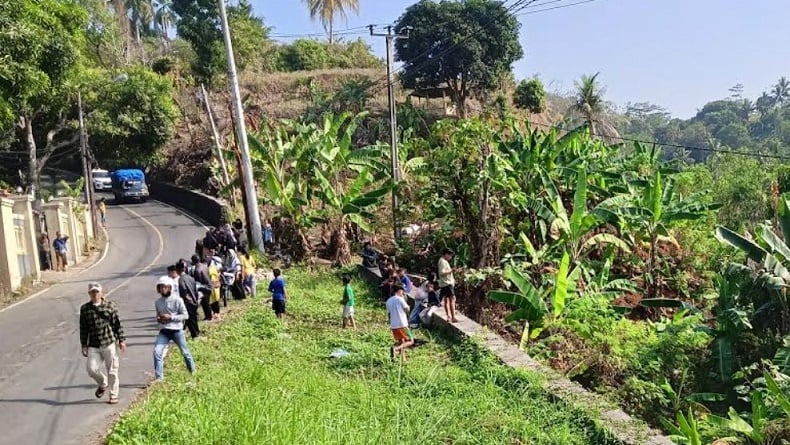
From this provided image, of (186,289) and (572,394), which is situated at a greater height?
(186,289)

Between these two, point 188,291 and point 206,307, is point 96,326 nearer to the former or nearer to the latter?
point 188,291

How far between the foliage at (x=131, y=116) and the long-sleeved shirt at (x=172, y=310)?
27.7 metres

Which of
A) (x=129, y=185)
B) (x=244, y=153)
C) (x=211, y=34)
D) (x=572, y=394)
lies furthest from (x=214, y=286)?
(x=211, y=34)

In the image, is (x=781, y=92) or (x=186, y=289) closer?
(x=186, y=289)

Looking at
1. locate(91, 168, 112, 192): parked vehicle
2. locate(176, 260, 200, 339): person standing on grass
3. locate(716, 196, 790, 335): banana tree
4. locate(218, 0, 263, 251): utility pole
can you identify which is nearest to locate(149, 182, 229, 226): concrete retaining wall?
locate(91, 168, 112, 192): parked vehicle

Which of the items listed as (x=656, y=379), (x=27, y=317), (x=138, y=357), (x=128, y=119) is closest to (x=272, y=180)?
(x=27, y=317)

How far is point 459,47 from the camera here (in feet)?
133

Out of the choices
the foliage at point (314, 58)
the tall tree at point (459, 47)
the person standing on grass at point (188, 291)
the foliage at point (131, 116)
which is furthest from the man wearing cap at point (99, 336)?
the foliage at point (314, 58)

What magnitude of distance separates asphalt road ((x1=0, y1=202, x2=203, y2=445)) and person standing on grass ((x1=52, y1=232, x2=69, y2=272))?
2.65 feet

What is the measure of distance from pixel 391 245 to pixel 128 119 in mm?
19320

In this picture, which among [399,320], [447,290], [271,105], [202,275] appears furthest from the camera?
[271,105]

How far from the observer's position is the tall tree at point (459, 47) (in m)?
41.4

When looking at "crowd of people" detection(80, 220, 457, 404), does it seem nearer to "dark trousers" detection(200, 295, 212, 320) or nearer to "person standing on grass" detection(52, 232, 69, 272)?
"dark trousers" detection(200, 295, 212, 320)

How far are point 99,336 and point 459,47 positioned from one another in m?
35.0
